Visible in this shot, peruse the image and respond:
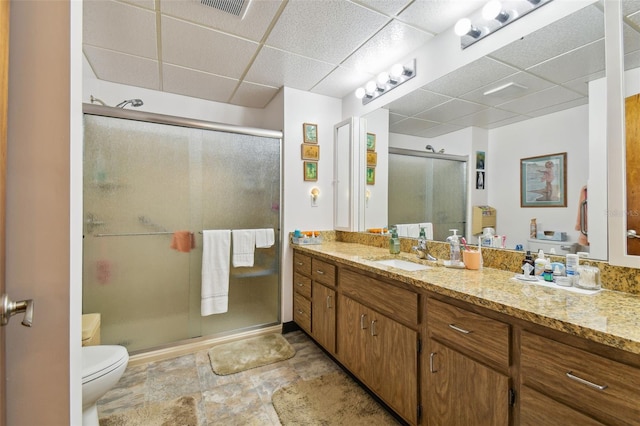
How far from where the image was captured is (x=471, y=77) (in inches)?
68.9

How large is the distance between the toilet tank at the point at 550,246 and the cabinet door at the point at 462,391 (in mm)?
741

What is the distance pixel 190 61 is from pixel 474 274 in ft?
8.37

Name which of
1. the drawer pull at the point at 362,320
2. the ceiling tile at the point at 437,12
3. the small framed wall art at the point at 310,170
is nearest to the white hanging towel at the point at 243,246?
A: the small framed wall art at the point at 310,170

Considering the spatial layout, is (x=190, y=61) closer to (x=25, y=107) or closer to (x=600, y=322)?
(x=25, y=107)

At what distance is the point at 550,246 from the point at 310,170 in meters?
1.96

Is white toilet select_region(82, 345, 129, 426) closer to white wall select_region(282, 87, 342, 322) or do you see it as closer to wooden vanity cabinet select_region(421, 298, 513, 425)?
white wall select_region(282, 87, 342, 322)

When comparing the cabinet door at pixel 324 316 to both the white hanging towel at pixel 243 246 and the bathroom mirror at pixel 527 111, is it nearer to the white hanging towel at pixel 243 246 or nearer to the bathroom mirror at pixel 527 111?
the white hanging towel at pixel 243 246

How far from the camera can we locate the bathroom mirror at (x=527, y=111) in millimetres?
1248

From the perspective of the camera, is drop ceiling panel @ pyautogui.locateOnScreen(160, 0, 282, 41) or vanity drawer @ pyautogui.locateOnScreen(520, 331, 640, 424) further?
drop ceiling panel @ pyautogui.locateOnScreen(160, 0, 282, 41)

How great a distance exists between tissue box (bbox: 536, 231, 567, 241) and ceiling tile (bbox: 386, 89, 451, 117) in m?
1.09

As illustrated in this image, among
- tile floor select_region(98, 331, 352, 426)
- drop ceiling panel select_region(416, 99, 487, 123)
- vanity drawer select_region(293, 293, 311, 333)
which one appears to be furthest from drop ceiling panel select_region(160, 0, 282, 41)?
tile floor select_region(98, 331, 352, 426)

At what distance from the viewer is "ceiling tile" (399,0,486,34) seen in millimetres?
1587

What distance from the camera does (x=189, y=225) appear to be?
2332 millimetres

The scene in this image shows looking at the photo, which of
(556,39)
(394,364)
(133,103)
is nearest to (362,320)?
(394,364)
